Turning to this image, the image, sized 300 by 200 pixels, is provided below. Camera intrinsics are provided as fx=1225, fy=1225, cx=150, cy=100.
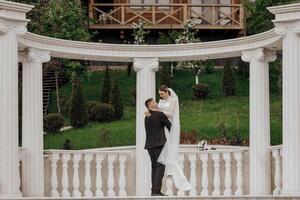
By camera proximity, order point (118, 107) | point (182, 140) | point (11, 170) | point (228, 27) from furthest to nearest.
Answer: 1. point (228, 27)
2. point (118, 107)
3. point (182, 140)
4. point (11, 170)

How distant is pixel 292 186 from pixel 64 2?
76.3ft

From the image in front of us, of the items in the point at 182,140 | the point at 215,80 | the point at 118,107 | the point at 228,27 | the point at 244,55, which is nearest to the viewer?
the point at 244,55

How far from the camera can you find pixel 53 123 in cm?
3634

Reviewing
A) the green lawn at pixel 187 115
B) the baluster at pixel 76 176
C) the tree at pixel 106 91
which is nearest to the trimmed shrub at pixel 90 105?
the tree at pixel 106 91

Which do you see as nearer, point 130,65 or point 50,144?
point 50,144

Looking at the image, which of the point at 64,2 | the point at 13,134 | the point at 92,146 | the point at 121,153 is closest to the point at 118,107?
the point at 92,146

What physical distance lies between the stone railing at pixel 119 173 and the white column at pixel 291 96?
2938 mm

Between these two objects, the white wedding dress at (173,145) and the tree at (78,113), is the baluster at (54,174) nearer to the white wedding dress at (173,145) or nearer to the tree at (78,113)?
the white wedding dress at (173,145)

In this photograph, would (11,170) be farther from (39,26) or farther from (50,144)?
(39,26)

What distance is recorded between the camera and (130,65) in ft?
144

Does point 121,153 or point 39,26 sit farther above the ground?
point 39,26

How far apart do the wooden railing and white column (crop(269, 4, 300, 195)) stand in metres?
28.0

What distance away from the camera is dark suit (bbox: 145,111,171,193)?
18.6 m

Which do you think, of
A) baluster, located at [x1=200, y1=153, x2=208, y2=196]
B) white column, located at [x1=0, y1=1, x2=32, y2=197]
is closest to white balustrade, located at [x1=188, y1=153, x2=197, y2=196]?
baluster, located at [x1=200, y1=153, x2=208, y2=196]
